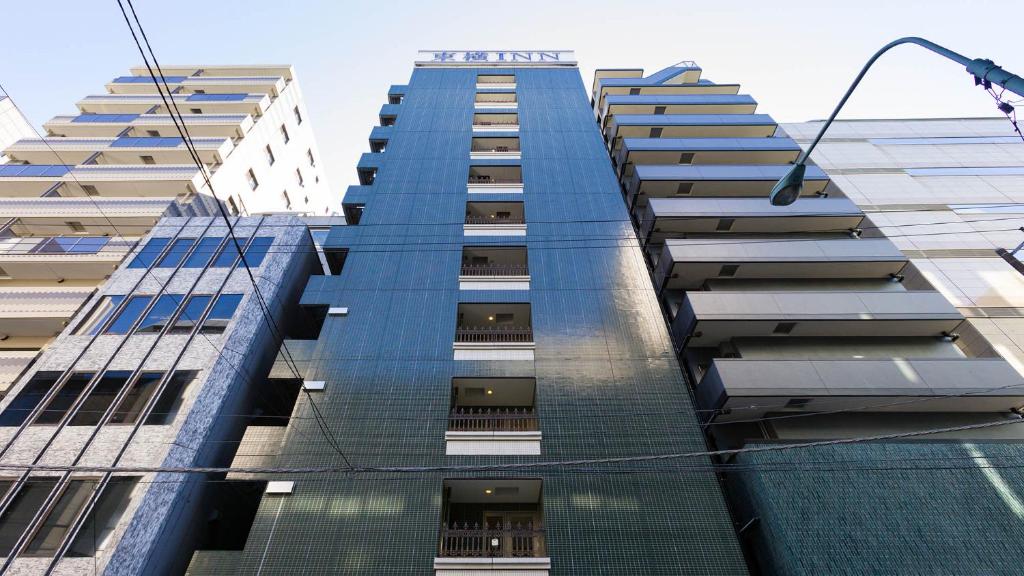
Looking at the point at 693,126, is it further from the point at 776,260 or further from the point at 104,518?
the point at 104,518

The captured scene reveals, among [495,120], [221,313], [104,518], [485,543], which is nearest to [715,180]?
[495,120]

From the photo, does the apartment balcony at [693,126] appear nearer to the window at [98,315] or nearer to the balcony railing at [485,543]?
the balcony railing at [485,543]

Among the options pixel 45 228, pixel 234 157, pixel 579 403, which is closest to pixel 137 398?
pixel 579 403

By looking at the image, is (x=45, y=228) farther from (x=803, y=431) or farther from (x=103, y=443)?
(x=803, y=431)

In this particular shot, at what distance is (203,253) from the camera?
17.9 metres

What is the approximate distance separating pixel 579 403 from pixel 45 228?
1232 inches

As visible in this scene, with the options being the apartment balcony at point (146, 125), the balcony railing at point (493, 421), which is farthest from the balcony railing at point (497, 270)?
the apartment balcony at point (146, 125)

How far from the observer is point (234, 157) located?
28.5m

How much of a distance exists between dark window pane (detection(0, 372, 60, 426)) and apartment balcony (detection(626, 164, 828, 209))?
2618cm

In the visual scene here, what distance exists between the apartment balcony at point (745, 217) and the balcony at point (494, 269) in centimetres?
759

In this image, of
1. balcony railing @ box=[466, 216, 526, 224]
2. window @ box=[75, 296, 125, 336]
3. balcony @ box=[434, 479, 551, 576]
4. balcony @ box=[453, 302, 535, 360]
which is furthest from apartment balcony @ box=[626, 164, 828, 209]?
window @ box=[75, 296, 125, 336]

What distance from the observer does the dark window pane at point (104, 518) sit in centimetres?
1030

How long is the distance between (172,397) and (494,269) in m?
12.1

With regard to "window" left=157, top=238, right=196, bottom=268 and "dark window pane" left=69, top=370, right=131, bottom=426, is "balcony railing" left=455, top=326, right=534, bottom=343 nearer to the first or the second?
"dark window pane" left=69, top=370, right=131, bottom=426
